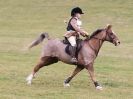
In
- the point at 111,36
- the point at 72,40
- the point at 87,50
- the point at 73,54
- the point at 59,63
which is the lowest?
the point at 59,63

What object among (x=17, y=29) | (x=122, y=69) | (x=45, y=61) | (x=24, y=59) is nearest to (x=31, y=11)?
(x=17, y=29)

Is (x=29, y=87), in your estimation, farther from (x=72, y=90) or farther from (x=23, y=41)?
(x=23, y=41)

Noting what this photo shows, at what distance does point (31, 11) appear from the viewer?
47.9m

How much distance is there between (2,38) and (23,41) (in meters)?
2.22

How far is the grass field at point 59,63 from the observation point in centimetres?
1300

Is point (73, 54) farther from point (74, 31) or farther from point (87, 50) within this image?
point (74, 31)

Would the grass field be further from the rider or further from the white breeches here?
the white breeches

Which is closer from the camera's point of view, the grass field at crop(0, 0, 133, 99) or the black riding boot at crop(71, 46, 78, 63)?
the grass field at crop(0, 0, 133, 99)

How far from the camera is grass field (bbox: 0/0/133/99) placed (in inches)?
512

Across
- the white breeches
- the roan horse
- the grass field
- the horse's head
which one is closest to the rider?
the white breeches

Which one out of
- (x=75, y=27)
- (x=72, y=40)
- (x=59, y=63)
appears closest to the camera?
(x=75, y=27)

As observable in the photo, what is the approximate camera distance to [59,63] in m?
20.6

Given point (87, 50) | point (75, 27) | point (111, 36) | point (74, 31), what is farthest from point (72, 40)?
point (111, 36)

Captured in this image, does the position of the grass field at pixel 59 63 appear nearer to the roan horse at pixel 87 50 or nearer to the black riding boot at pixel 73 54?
Result: the roan horse at pixel 87 50
